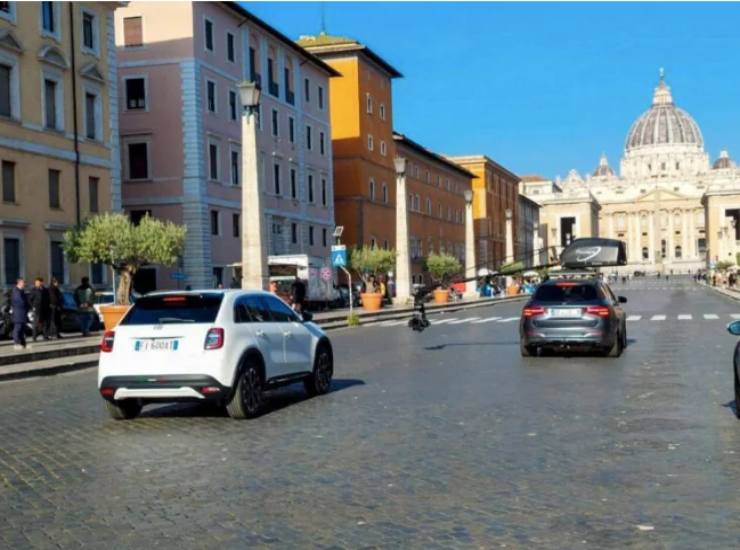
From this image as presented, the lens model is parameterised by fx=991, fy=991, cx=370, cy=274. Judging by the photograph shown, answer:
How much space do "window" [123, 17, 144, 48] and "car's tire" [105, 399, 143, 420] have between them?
39580mm

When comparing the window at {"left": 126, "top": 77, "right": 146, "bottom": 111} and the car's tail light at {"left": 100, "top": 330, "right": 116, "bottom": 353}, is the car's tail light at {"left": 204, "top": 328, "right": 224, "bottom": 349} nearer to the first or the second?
the car's tail light at {"left": 100, "top": 330, "right": 116, "bottom": 353}

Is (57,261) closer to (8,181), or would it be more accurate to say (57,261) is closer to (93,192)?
(8,181)

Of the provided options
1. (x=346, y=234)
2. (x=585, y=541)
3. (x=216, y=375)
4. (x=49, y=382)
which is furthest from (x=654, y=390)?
(x=346, y=234)

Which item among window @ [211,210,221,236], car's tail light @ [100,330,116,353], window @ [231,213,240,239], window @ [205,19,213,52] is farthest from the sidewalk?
window @ [205,19,213,52]

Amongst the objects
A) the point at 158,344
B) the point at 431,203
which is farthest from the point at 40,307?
the point at 431,203

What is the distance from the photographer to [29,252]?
3478 cm

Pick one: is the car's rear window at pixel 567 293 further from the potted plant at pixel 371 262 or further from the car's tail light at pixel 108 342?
the potted plant at pixel 371 262

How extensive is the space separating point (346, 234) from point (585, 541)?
217 ft

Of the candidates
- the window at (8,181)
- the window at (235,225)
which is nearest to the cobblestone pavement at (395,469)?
the window at (8,181)

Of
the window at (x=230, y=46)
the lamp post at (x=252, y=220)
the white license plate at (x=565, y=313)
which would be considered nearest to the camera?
the white license plate at (x=565, y=313)

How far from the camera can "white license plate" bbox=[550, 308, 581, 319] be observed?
62.4 ft

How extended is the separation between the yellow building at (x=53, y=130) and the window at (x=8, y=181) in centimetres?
3

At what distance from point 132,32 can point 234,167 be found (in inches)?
334

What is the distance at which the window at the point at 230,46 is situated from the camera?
168ft
